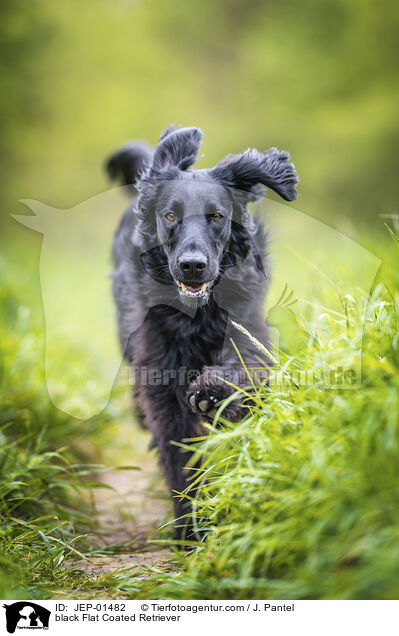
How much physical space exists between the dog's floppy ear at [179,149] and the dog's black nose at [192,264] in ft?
1.76

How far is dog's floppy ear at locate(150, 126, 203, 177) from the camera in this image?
240 cm

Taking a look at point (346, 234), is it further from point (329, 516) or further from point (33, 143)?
point (33, 143)

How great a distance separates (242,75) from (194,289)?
1.87m

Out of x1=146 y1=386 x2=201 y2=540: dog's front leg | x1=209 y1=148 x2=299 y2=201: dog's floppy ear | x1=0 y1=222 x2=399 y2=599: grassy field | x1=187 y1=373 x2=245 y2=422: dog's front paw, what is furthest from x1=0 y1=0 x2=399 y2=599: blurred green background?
x1=146 y1=386 x2=201 y2=540: dog's front leg

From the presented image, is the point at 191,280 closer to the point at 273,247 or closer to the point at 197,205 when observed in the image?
the point at 197,205

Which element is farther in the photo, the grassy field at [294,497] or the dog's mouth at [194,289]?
the dog's mouth at [194,289]

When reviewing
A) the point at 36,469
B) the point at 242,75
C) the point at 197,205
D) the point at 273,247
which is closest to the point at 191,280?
the point at 197,205

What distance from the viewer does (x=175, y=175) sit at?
2369mm

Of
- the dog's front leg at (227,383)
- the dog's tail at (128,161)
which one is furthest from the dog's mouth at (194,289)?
the dog's tail at (128,161)
